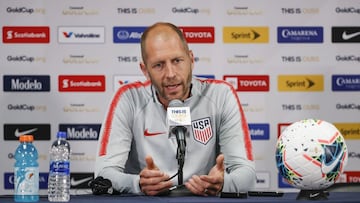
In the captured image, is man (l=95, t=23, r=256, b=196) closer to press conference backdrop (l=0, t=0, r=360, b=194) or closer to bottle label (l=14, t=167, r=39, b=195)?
bottle label (l=14, t=167, r=39, b=195)

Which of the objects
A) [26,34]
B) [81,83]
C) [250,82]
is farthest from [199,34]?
[26,34]

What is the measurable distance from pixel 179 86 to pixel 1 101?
2.04 meters

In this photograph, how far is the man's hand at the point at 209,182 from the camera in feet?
8.73

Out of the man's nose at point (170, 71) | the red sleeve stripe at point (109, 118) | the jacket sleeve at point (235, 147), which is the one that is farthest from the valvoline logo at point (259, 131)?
the man's nose at point (170, 71)

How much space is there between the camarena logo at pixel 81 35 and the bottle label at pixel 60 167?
238 centimetres

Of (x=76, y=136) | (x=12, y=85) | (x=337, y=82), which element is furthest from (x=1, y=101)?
(x=337, y=82)

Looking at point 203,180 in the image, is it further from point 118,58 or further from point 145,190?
point 118,58

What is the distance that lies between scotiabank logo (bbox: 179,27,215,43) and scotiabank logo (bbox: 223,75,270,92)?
1.03ft

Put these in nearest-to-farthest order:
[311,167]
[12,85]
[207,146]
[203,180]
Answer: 1. [311,167]
2. [203,180]
3. [207,146]
4. [12,85]

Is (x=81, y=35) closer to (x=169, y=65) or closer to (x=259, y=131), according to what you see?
(x=259, y=131)

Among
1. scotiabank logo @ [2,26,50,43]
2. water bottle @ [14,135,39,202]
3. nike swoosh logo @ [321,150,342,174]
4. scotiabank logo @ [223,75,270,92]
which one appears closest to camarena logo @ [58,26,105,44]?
scotiabank logo @ [2,26,50,43]

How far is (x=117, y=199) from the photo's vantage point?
2.46 metres

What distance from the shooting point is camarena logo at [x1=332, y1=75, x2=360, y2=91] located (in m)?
4.78

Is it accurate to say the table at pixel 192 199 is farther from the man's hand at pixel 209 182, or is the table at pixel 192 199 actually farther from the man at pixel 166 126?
the man at pixel 166 126
